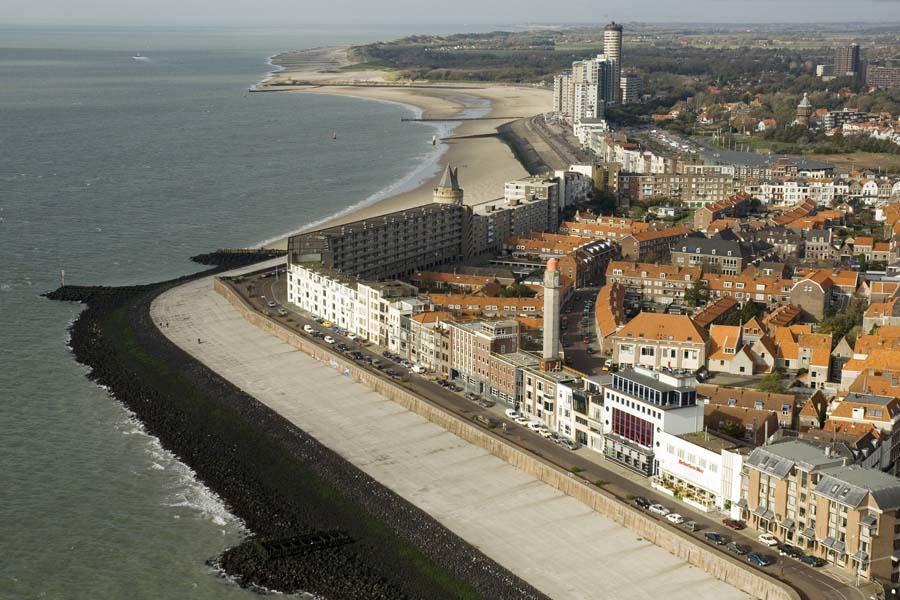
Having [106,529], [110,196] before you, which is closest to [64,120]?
[110,196]

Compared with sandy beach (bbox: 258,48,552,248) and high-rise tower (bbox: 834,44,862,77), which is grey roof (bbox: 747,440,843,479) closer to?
sandy beach (bbox: 258,48,552,248)

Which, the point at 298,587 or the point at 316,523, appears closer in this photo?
the point at 298,587

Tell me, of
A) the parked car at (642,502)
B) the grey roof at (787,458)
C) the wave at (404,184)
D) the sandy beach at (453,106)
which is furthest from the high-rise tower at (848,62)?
the parked car at (642,502)

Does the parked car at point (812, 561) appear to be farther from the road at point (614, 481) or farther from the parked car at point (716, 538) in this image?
the parked car at point (716, 538)

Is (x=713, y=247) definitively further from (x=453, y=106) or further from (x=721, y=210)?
(x=453, y=106)

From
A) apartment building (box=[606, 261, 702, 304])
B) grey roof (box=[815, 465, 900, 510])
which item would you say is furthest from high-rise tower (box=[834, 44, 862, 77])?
grey roof (box=[815, 465, 900, 510])

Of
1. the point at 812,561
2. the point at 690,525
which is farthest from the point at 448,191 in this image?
the point at 812,561

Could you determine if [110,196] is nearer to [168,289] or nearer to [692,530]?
[168,289]
